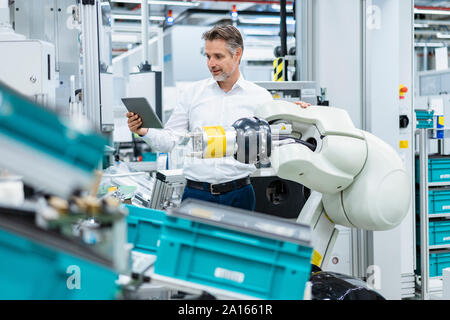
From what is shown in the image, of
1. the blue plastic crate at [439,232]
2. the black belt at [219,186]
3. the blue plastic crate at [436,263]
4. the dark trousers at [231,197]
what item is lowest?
the blue plastic crate at [436,263]

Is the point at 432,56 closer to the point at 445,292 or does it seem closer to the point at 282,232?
the point at 445,292

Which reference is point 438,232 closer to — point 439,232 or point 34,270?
point 439,232

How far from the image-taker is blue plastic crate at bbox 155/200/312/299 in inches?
47.1

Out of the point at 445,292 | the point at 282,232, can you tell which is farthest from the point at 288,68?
the point at 282,232

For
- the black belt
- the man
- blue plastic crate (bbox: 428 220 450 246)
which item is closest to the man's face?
the man

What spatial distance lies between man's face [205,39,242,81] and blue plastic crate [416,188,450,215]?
2450 millimetres

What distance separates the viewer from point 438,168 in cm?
438

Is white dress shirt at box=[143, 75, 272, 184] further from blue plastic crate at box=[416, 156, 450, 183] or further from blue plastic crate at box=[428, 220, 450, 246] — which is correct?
blue plastic crate at box=[428, 220, 450, 246]

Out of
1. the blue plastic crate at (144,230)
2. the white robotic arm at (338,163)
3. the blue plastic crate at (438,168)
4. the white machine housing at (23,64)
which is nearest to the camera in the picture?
the blue plastic crate at (144,230)

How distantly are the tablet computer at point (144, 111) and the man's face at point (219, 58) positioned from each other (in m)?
0.84

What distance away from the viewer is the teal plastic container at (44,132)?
973 millimetres

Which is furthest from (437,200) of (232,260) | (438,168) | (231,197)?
(232,260)

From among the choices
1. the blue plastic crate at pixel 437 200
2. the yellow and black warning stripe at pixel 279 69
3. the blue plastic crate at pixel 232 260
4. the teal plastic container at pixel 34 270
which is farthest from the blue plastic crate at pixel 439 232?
the teal plastic container at pixel 34 270

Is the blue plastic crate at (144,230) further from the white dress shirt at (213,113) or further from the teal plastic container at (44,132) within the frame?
the white dress shirt at (213,113)
